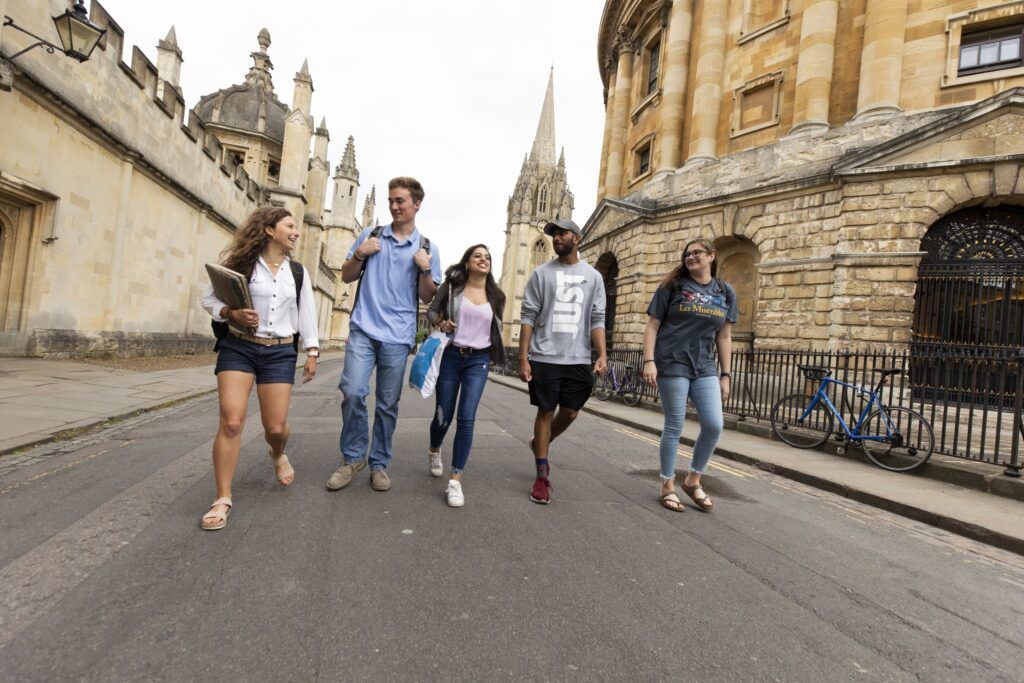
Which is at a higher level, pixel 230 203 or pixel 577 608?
pixel 230 203

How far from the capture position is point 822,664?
180 centimetres

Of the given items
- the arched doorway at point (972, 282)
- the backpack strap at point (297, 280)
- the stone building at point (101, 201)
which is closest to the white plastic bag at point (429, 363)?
the backpack strap at point (297, 280)

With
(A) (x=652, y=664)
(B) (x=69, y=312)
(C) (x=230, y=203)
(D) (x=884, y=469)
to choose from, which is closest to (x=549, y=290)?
(A) (x=652, y=664)

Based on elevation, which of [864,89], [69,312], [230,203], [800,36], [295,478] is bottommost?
[295,478]

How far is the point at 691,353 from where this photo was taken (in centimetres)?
361

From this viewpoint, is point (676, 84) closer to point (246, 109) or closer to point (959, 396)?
point (959, 396)

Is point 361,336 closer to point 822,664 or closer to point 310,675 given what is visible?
point 310,675

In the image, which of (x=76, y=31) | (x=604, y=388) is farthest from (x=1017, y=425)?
(x=76, y=31)

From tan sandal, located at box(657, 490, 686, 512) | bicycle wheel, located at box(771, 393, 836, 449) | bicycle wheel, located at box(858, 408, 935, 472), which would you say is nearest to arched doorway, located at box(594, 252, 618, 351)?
bicycle wheel, located at box(771, 393, 836, 449)

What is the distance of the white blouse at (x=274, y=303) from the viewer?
2.79m

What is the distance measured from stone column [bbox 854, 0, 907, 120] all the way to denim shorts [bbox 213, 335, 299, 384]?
1527 cm

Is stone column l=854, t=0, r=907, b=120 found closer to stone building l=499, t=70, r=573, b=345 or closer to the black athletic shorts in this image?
the black athletic shorts

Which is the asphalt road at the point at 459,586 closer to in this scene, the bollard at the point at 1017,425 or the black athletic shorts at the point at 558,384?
the black athletic shorts at the point at 558,384

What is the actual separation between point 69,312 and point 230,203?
10360 millimetres
